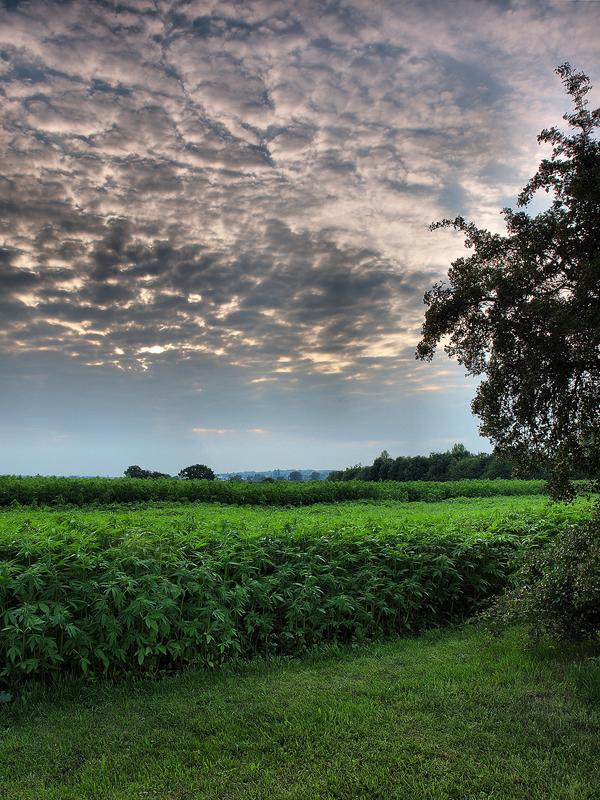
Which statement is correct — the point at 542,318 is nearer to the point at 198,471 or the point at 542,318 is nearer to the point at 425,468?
the point at 198,471

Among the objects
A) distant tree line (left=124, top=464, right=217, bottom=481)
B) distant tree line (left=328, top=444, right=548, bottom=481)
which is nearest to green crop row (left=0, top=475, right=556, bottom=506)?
distant tree line (left=124, top=464, right=217, bottom=481)

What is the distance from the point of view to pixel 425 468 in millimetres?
53156

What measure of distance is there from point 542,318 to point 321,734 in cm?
363

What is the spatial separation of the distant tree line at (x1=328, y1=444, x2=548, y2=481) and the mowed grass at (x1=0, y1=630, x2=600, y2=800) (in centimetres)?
4291

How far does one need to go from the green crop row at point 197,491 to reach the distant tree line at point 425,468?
22.8 meters

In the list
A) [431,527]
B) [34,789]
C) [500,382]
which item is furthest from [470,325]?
[34,789]

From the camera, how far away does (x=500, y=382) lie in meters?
5.21

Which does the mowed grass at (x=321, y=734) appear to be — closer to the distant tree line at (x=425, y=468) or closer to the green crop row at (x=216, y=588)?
the green crop row at (x=216, y=588)

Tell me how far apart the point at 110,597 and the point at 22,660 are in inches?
32.2

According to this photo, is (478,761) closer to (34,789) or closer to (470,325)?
(34,789)

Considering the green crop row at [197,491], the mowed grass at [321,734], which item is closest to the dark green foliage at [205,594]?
the mowed grass at [321,734]

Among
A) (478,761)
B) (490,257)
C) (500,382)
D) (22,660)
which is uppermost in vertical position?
(490,257)

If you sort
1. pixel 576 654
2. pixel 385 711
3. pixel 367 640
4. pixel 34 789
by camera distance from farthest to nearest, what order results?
1. pixel 367 640
2. pixel 576 654
3. pixel 385 711
4. pixel 34 789

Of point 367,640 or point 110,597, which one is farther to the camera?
point 367,640
